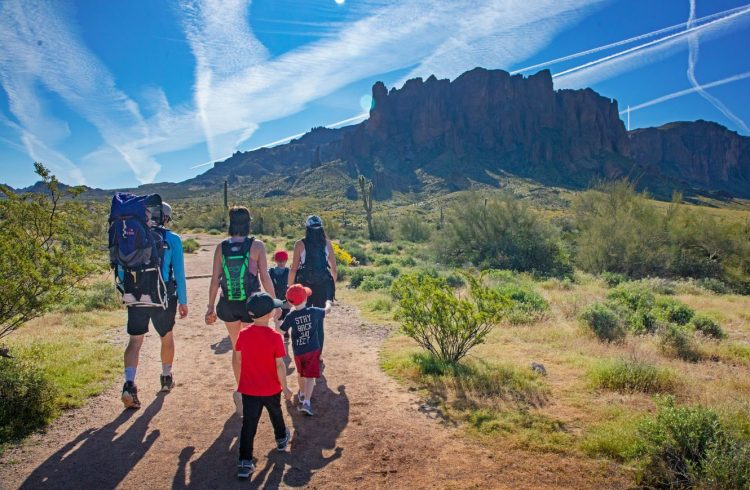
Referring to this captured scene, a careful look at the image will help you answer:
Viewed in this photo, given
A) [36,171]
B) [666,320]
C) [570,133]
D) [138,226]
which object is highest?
[570,133]

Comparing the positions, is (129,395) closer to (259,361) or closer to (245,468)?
(245,468)

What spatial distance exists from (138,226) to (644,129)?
711 ft

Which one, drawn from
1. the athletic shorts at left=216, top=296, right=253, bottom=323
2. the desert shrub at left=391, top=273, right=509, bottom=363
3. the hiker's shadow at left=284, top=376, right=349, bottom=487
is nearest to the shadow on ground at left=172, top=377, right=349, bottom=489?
the hiker's shadow at left=284, top=376, right=349, bottom=487

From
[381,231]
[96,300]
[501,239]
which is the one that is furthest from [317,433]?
[381,231]

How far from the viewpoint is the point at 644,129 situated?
587ft

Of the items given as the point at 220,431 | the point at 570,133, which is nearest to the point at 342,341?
the point at 220,431

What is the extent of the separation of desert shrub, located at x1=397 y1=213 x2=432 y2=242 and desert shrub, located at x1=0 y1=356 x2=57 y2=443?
29.3 m

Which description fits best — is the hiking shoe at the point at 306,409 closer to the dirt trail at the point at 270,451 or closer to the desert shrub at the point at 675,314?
the dirt trail at the point at 270,451

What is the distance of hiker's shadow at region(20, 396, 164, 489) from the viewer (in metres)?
3.22

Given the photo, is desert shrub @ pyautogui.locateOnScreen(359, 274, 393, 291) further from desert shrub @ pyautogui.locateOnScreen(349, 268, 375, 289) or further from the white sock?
the white sock

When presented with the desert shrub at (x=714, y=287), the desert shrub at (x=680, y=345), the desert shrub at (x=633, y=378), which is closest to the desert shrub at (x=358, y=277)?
the desert shrub at (x=680, y=345)

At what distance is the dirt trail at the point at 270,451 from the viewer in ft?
11.0

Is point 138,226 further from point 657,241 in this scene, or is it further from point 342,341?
point 657,241

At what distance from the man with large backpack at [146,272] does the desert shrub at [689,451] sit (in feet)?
14.7
